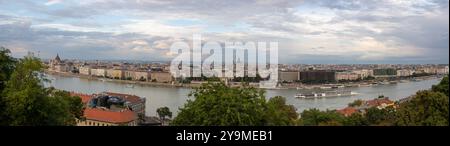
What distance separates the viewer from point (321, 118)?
813cm

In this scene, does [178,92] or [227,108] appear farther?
[178,92]

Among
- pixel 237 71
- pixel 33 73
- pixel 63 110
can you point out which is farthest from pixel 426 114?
pixel 237 71

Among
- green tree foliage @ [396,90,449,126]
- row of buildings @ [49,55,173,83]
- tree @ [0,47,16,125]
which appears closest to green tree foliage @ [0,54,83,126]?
tree @ [0,47,16,125]

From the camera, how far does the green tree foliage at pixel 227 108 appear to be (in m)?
4.33

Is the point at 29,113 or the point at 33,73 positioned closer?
the point at 29,113

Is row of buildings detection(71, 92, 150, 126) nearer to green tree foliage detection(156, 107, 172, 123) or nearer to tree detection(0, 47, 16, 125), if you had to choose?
green tree foliage detection(156, 107, 172, 123)

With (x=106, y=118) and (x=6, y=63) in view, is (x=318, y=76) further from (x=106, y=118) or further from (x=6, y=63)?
(x=6, y=63)

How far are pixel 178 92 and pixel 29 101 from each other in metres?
15.7

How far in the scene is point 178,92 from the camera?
20.3 metres

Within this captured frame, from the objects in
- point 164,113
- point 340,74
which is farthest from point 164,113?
point 340,74

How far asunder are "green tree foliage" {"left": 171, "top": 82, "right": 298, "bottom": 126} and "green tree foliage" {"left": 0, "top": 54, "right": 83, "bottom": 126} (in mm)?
1280

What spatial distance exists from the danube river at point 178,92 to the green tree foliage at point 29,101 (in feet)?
31.4
